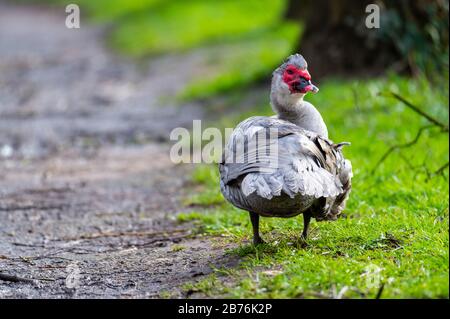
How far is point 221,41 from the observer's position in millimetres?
18922

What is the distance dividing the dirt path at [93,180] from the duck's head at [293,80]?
41.9 inches

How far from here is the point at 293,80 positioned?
5047 millimetres

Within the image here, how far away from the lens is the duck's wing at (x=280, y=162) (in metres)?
4.40

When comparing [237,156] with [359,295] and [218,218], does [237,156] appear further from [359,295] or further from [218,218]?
[218,218]

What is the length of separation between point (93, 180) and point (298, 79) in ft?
13.8

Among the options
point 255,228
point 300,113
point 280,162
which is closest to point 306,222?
point 255,228

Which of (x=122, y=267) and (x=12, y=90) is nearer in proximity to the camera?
(x=122, y=267)

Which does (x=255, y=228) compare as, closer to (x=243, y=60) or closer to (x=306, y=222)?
(x=306, y=222)

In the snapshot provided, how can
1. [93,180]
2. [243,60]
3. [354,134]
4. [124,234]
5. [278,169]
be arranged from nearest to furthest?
[278,169] → [124,234] → [93,180] → [354,134] → [243,60]

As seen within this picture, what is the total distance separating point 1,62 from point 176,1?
A: 798cm

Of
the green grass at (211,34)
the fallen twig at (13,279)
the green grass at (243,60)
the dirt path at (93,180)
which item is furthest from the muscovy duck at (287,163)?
the green grass at (243,60)
